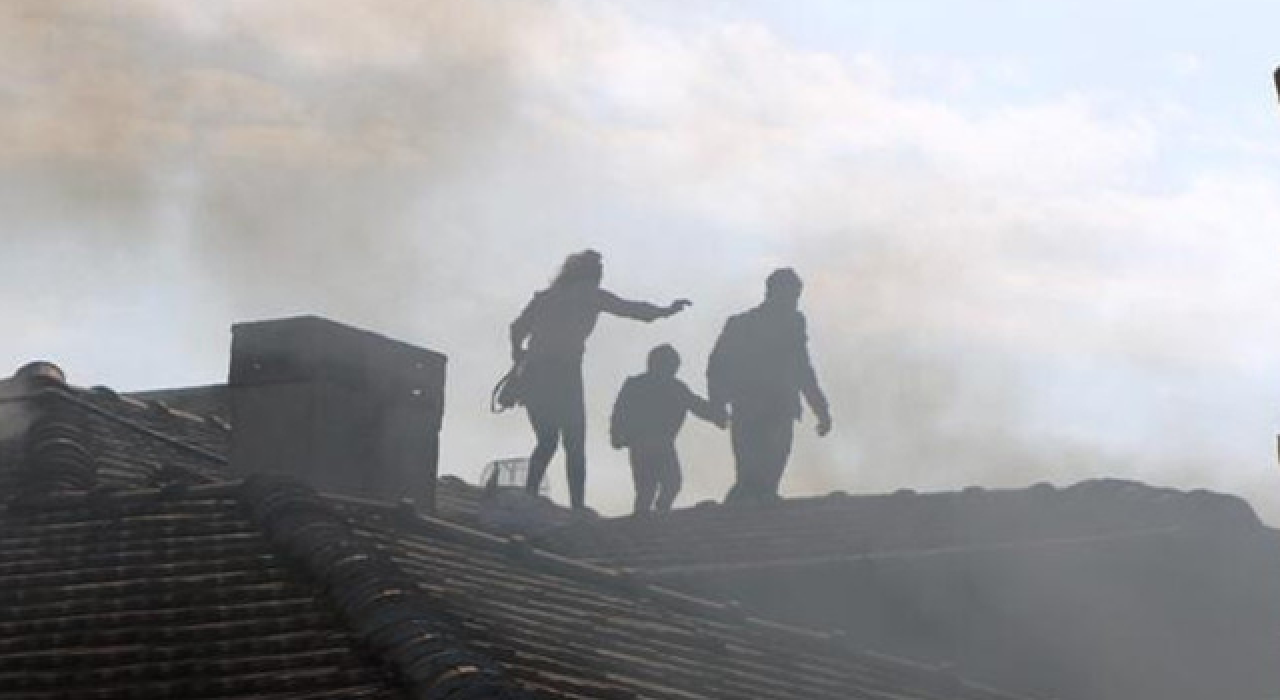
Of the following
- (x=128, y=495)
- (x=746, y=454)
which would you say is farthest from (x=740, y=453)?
(x=128, y=495)

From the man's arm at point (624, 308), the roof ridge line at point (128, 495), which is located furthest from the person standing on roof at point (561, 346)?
the roof ridge line at point (128, 495)

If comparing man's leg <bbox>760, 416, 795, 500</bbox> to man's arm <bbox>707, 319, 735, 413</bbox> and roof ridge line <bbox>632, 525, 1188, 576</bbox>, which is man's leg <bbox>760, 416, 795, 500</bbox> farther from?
roof ridge line <bbox>632, 525, 1188, 576</bbox>

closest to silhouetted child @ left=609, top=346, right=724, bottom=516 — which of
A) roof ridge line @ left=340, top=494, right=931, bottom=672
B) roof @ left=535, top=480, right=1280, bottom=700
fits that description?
roof @ left=535, top=480, right=1280, bottom=700

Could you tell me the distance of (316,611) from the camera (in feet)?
38.8

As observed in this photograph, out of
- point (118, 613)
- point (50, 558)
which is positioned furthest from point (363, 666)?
point (50, 558)

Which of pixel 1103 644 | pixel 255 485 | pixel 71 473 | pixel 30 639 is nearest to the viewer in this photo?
pixel 30 639

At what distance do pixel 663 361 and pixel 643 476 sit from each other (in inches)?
34.5

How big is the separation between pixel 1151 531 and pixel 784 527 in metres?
2.31

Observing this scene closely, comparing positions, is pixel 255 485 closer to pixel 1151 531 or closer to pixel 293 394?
pixel 293 394

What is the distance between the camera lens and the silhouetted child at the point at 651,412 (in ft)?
67.4

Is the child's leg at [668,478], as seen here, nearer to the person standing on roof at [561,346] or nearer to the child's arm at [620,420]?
the child's arm at [620,420]

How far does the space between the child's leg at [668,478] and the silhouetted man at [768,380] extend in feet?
4.40

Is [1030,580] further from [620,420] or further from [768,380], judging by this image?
[620,420]

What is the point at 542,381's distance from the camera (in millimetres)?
17969
